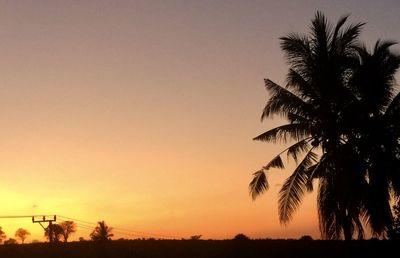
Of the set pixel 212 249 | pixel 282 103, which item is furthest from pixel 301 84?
pixel 212 249

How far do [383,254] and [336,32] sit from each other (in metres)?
7.88

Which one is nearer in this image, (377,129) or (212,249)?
(377,129)

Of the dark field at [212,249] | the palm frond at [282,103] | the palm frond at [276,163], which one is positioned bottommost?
the dark field at [212,249]

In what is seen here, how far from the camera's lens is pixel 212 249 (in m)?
20.2

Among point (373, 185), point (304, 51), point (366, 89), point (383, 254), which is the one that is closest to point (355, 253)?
point (383, 254)

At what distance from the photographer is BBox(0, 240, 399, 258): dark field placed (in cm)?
1814

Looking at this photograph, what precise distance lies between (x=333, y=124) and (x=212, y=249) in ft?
24.8

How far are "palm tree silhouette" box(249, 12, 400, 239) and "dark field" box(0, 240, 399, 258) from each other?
193cm

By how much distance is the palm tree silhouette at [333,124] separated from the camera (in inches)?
619

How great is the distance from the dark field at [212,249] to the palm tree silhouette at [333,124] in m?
1.93

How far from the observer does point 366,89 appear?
1703cm

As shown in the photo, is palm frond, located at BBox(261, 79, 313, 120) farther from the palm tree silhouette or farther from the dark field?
the dark field

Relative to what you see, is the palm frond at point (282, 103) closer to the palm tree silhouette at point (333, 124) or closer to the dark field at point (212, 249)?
the palm tree silhouette at point (333, 124)

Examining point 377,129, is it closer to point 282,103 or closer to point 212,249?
point 282,103
